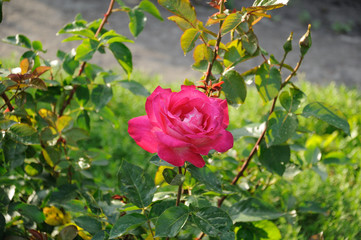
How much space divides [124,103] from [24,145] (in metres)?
1.74

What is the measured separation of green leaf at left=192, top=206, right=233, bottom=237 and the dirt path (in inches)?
106

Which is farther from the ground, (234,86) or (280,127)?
(234,86)

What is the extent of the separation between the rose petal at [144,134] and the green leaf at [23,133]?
334mm

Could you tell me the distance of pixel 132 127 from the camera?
637 millimetres

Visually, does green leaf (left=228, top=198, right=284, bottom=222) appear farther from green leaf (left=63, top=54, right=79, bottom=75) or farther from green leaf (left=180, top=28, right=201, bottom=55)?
green leaf (left=63, top=54, right=79, bottom=75)

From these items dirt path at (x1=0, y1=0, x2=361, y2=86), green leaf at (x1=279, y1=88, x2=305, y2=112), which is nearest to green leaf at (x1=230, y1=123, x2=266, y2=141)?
green leaf at (x1=279, y1=88, x2=305, y2=112)

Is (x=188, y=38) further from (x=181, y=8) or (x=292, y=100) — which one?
(x=292, y=100)

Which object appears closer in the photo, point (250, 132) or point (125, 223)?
point (125, 223)

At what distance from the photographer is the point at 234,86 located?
81 centimetres

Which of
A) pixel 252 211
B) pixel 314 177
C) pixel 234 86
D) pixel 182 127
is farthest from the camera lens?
pixel 314 177

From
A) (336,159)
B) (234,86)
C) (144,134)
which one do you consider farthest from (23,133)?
(336,159)

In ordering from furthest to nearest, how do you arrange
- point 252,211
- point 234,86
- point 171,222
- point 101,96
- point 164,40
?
point 164,40, point 101,96, point 252,211, point 234,86, point 171,222

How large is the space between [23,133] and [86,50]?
262mm

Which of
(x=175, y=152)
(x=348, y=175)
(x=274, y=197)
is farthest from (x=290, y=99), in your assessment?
(x=348, y=175)
